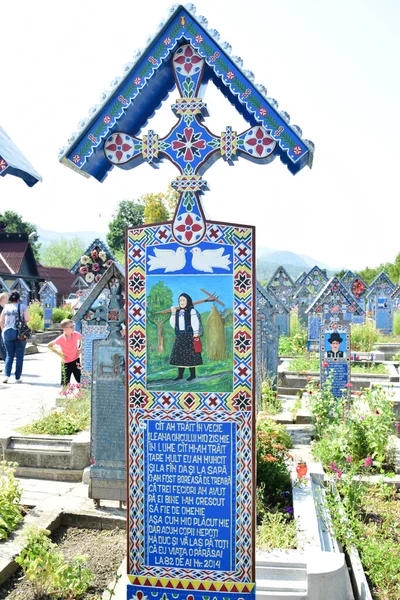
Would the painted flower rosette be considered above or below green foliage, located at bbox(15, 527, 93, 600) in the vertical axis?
above

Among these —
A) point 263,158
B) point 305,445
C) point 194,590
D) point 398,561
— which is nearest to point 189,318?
point 263,158

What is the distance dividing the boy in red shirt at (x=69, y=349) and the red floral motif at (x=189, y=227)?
21.1 feet

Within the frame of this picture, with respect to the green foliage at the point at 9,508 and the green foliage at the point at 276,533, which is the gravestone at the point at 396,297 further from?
the green foliage at the point at 9,508

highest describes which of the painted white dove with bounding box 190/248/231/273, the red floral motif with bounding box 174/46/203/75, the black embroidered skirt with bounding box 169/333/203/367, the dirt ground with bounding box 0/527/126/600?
the red floral motif with bounding box 174/46/203/75

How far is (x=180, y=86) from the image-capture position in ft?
12.7

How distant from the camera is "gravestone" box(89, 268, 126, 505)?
240 inches

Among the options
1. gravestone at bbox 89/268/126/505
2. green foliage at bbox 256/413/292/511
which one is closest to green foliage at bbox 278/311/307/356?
green foliage at bbox 256/413/292/511

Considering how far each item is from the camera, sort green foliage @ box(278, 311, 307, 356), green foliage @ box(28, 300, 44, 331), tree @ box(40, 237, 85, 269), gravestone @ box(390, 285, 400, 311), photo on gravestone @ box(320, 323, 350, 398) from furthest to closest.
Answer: tree @ box(40, 237, 85, 269), gravestone @ box(390, 285, 400, 311), green foliage @ box(28, 300, 44, 331), green foliage @ box(278, 311, 307, 356), photo on gravestone @ box(320, 323, 350, 398)

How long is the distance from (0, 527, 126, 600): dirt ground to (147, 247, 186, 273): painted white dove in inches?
88.6

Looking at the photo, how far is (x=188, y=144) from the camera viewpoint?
12.7ft

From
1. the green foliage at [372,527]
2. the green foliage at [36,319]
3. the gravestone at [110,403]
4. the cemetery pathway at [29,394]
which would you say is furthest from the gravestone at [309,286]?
the gravestone at [110,403]

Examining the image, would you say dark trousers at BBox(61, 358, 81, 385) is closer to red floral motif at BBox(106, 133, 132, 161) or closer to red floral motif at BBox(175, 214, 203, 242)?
red floral motif at BBox(106, 133, 132, 161)

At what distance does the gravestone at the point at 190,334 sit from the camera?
3744 mm

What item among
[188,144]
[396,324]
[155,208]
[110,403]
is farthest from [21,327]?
[155,208]
